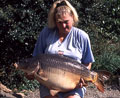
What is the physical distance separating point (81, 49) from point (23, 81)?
13.1 ft

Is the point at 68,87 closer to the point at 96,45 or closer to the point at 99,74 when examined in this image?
the point at 99,74

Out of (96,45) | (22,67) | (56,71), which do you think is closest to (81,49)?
(56,71)

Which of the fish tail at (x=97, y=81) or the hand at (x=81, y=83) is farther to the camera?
the fish tail at (x=97, y=81)

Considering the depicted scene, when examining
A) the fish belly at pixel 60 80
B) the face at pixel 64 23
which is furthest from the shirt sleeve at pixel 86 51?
the fish belly at pixel 60 80

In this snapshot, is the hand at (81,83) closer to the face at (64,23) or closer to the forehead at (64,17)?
the face at (64,23)

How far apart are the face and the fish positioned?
0.40 meters

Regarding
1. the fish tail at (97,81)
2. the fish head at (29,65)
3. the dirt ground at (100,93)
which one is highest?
the fish head at (29,65)

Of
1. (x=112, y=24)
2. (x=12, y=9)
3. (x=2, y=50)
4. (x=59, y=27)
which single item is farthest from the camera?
(x=112, y=24)

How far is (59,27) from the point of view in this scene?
4152 mm

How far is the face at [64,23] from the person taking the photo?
13.3 feet

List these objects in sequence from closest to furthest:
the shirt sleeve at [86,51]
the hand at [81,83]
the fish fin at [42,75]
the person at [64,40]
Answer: the fish fin at [42,75] < the hand at [81,83] < the person at [64,40] < the shirt sleeve at [86,51]

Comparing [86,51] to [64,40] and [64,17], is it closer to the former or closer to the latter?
[64,40]

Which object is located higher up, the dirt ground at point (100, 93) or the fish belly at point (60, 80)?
the fish belly at point (60, 80)

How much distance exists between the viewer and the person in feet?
13.4
